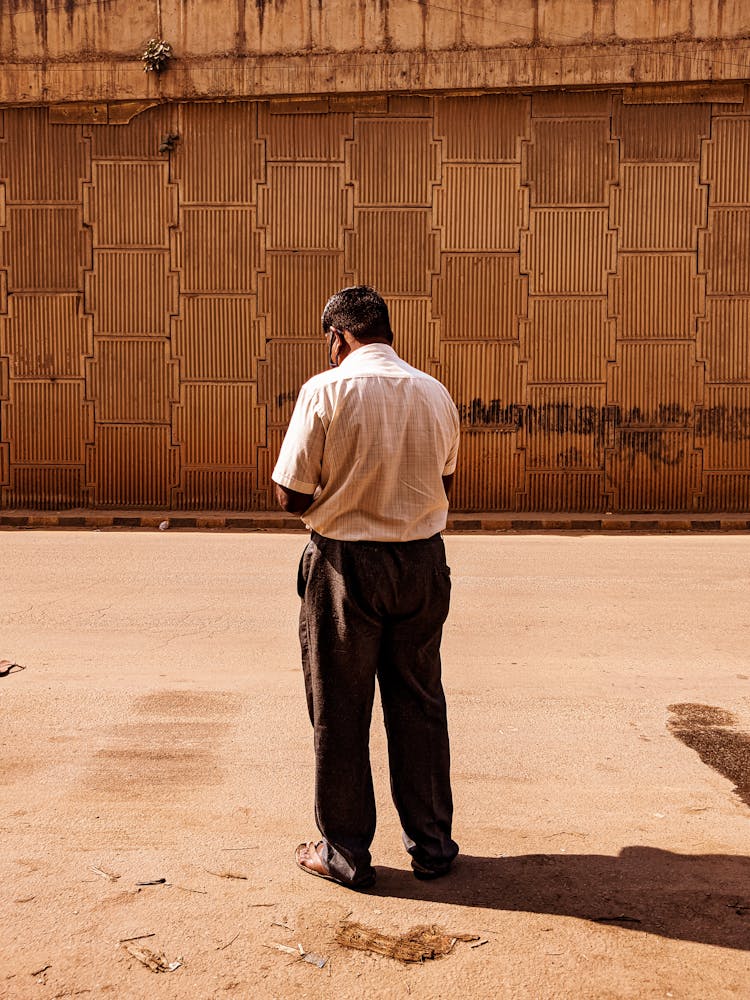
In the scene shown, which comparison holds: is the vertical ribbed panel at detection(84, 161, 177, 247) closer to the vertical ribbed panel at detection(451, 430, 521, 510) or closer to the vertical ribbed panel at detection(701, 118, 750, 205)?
the vertical ribbed panel at detection(451, 430, 521, 510)

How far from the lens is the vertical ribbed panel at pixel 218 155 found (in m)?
14.6

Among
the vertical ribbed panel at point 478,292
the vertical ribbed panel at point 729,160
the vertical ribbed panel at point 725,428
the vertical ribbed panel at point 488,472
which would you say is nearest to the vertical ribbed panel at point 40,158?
the vertical ribbed panel at point 478,292

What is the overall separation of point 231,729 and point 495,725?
1209 mm

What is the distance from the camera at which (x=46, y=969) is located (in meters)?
2.93

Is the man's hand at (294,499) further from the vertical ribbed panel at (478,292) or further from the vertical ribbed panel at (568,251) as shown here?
the vertical ribbed panel at (568,251)

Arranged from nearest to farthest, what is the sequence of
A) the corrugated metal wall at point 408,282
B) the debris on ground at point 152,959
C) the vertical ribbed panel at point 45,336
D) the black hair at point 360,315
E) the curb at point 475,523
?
1. the debris on ground at point 152,959
2. the black hair at point 360,315
3. the curb at point 475,523
4. the corrugated metal wall at point 408,282
5. the vertical ribbed panel at point 45,336

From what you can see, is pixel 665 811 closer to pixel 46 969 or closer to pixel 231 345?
pixel 46 969

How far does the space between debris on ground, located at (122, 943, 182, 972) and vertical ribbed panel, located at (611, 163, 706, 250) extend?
12.9 metres

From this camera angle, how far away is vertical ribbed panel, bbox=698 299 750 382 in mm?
14547

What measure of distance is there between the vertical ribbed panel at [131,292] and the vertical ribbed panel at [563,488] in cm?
523

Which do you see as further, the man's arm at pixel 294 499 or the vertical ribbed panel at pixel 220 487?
the vertical ribbed panel at pixel 220 487

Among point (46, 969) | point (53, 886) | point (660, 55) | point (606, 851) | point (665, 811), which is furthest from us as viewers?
point (660, 55)

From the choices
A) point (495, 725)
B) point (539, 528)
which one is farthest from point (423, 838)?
point (539, 528)

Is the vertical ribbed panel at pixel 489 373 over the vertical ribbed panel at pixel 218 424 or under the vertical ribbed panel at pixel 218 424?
over
